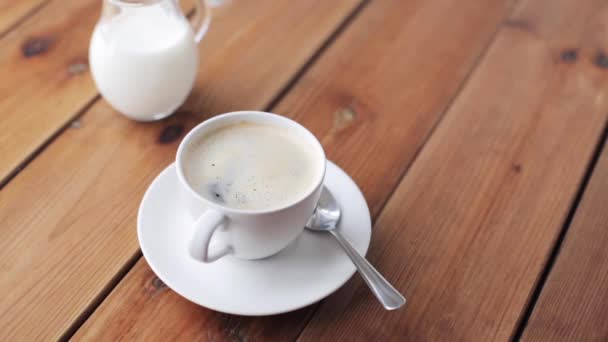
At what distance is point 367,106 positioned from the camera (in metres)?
0.92

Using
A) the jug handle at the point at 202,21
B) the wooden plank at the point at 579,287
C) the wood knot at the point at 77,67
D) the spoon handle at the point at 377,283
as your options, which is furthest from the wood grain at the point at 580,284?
the wood knot at the point at 77,67

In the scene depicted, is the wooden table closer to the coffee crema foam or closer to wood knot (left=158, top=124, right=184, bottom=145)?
wood knot (left=158, top=124, right=184, bottom=145)

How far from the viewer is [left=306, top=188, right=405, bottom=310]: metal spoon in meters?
0.62

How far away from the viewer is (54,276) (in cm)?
67

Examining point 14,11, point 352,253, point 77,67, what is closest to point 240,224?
point 352,253

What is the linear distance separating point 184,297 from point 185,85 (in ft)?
1.17

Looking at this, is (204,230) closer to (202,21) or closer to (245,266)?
(245,266)

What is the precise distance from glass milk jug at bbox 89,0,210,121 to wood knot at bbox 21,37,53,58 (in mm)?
168

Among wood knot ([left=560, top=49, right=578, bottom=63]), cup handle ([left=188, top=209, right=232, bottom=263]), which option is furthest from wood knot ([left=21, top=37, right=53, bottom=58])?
wood knot ([left=560, top=49, right=578, bottom=63])

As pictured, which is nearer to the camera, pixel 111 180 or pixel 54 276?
pixel 54 276

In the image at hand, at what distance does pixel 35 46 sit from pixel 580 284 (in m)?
0.87

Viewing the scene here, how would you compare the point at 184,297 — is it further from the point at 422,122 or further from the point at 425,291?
the point at 422,122

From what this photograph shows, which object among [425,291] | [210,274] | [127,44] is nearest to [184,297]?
[210,274]

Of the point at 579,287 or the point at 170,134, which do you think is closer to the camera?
the point at 579,287
